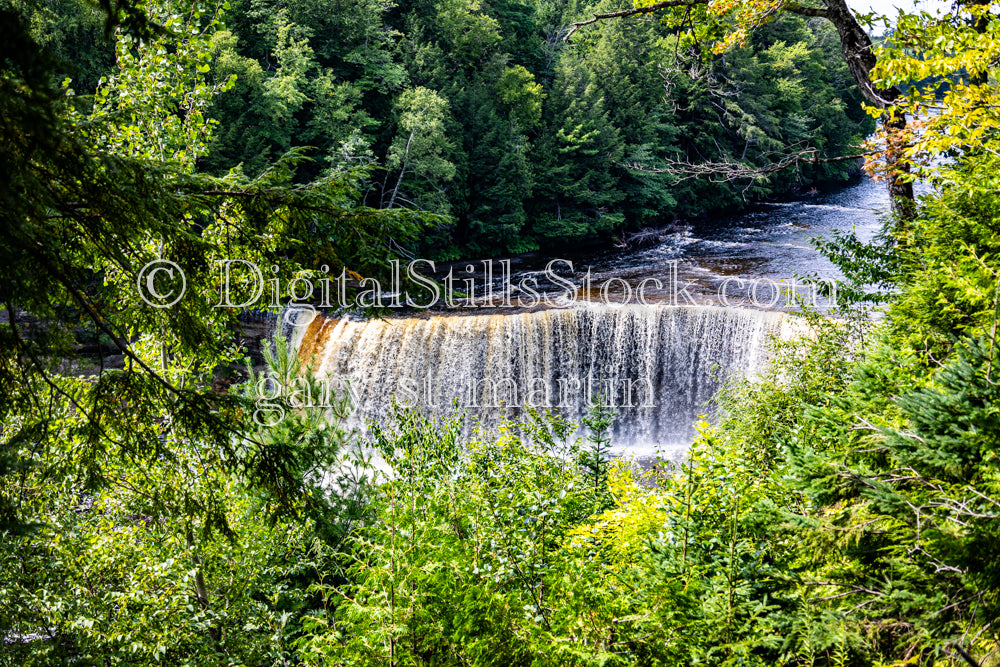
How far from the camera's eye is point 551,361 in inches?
485

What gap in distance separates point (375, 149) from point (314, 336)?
32.0 feet

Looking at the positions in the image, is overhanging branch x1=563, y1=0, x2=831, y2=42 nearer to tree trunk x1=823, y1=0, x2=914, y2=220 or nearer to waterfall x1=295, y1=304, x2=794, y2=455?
tree trunk x1=823, y1=0, x2=914, y2=220

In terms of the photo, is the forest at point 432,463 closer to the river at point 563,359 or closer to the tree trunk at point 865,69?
the tree trunk at point 865,69

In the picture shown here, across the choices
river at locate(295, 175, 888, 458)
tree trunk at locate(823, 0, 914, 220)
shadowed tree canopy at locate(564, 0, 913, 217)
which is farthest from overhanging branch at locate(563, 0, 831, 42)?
river at locate(295, 175, 888, 458)

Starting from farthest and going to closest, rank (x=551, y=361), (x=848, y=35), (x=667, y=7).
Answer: (x=551, y=361) < (x=667, y=7) < (x=848, y=35)

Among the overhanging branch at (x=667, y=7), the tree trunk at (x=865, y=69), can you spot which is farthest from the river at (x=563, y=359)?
the overhanging branch at (x=667, y=7)

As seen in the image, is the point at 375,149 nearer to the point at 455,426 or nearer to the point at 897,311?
the point at 455,426

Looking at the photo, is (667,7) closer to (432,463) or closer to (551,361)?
(432,463)

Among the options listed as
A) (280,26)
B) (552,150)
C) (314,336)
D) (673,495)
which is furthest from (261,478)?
(552,150)

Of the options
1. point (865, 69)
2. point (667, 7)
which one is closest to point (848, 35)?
point (865, 69)

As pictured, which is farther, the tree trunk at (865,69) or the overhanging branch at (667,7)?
the overhanging branch at (667,7)

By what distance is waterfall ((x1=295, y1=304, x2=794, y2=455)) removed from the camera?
12.0m

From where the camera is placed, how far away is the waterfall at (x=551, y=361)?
11992 millimetres

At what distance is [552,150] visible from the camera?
78.1 ft
